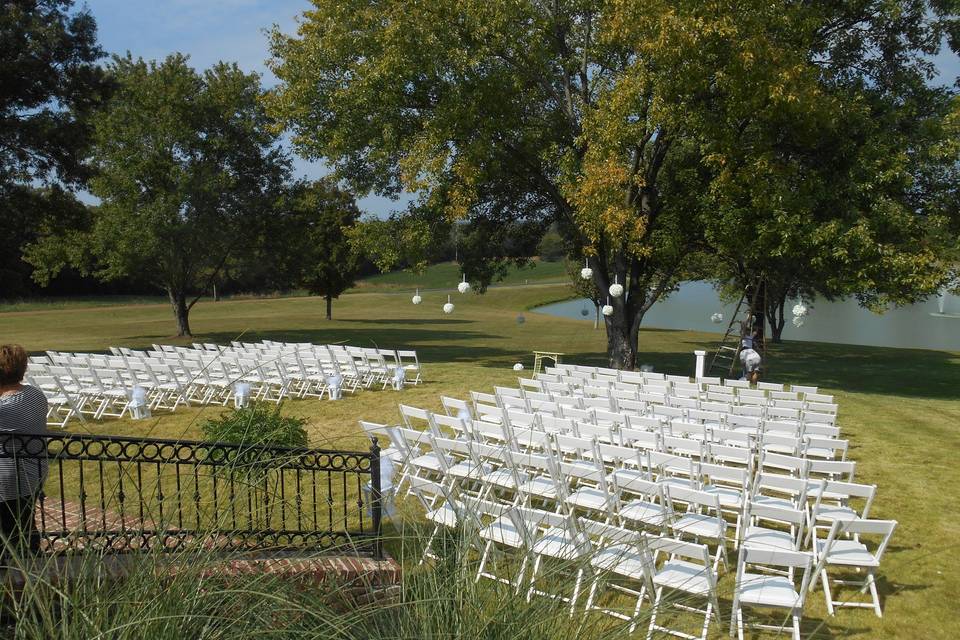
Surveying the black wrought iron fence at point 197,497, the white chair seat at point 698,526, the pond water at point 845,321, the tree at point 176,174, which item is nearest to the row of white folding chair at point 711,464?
the white chair seat at point 698,526

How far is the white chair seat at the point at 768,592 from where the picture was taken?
4.48 metres

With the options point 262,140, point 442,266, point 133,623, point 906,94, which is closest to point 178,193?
point 262,140

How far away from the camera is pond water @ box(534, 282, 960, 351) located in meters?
47.8

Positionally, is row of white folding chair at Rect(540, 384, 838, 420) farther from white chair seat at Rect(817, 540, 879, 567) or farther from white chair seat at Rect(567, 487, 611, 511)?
white chair seat at Rect(817, 540, 879, 567)

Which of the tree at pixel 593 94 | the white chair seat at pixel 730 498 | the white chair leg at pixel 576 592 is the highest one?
the tree at pixel 593 94

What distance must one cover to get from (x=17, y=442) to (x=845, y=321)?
6324 cm

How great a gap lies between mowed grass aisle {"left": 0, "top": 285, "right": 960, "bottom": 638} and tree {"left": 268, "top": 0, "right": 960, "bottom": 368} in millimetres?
4635

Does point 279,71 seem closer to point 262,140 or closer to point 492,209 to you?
point 492,209

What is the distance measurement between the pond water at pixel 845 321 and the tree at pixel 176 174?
2713 centimetres

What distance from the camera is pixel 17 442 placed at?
4.64m

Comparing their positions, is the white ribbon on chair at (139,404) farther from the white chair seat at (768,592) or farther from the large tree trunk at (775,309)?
the large tree trunk at (775,309)

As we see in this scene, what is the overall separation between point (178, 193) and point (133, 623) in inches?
1024

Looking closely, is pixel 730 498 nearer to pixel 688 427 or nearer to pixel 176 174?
pixel 688 427

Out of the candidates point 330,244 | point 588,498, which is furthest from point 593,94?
point 330,244
